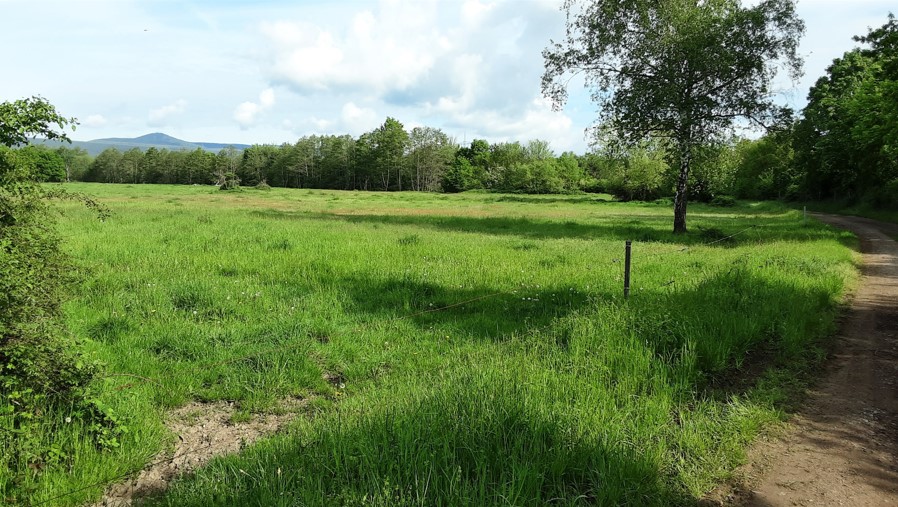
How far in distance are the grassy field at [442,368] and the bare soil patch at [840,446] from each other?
27cm

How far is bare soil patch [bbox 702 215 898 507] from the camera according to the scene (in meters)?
3.95

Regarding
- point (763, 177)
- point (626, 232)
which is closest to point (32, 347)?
point (626, 232)

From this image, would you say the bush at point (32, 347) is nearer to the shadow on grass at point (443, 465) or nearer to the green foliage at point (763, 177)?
the shadow on grass at point (443, 465)

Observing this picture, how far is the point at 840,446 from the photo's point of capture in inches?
185

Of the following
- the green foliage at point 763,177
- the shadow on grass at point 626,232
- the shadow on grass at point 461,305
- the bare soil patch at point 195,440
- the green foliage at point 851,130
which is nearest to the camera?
the bare soil patch at point 195,440

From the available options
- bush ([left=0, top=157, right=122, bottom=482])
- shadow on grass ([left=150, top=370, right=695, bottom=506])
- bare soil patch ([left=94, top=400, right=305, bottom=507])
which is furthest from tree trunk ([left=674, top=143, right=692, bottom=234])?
bush ([left=0, top=157, right=122, bottom=482])

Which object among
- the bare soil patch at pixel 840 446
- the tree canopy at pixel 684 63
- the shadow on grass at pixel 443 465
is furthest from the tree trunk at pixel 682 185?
the shadow on grass at pixel 443 465

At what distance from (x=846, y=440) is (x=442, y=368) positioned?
4.50 m

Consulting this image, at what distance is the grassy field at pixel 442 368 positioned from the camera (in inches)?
148

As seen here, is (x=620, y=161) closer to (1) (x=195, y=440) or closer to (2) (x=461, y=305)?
(2) (x=461, y=305)

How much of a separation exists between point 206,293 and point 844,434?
33.3 ft

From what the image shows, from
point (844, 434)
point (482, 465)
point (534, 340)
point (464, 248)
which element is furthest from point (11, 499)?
point (464, 248)

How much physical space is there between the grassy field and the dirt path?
34 cm

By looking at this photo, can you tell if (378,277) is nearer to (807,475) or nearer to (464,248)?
(464,248)
